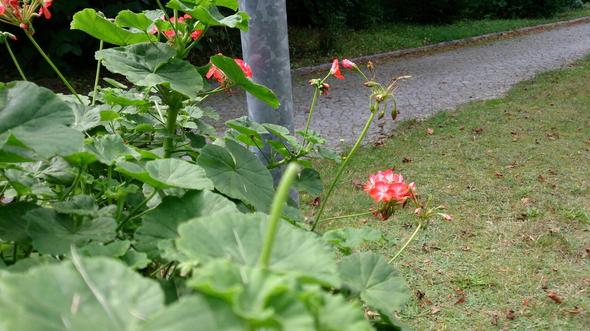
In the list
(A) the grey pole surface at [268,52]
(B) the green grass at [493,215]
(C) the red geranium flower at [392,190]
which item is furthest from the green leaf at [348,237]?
(B) the green grass at [493,215]

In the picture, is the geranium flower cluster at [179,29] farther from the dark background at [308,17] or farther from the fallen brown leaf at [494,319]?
the dark background at [308,17]

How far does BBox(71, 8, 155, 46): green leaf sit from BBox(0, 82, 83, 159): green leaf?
0.40 metres

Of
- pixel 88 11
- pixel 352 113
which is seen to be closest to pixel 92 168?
pixel 88 11

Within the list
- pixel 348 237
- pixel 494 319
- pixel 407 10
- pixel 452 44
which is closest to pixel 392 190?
pixel 348 237

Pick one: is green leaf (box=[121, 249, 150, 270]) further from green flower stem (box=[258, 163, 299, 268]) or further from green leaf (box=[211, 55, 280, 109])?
green leaf (box=[211, 55, 280, 109])

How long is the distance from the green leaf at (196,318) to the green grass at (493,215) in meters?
2.25

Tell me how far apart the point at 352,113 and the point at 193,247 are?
18.8 feet

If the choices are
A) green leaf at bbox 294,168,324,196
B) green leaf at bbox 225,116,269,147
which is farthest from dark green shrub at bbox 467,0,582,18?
green leaf at bbox 225,116,269,147

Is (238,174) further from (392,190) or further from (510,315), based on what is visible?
(510,315)

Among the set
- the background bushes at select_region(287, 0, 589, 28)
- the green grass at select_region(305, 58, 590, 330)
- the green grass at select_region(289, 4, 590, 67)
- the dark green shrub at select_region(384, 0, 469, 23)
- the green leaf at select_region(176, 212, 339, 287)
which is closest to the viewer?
the green leaf at select_region(176, 212, 339, 287)

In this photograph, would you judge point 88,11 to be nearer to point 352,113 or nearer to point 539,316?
point 539,316

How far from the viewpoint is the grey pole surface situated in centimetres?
195

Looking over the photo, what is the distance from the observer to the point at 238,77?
125cm

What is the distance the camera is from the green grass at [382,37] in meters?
9.95
